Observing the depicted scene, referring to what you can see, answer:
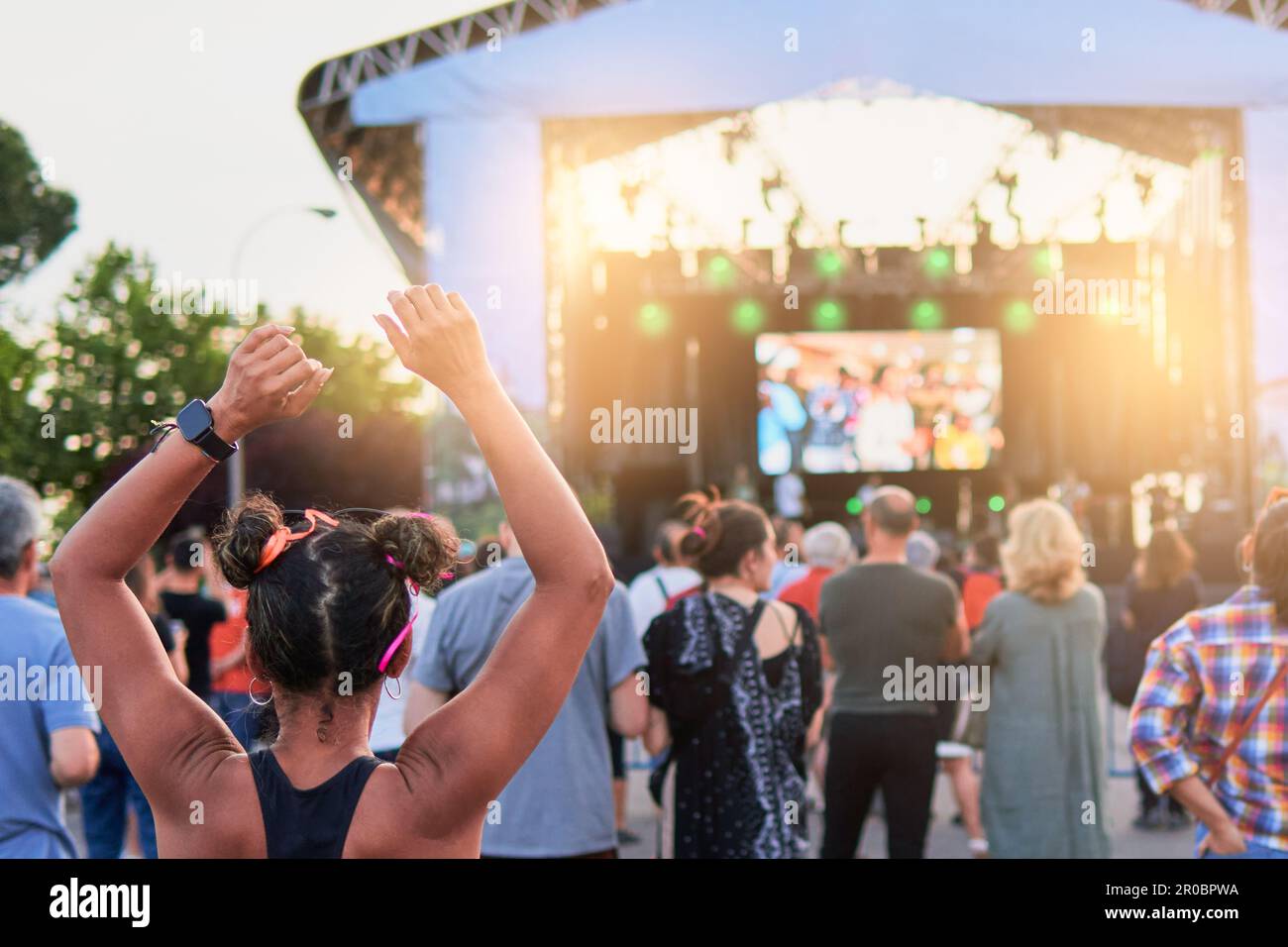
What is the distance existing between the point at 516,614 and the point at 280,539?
0.32 m

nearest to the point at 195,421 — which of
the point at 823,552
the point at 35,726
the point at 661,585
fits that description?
the point at 35,726

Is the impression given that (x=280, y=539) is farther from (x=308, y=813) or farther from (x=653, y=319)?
(x=653, y=319)

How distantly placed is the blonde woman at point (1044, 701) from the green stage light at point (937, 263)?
637 inches

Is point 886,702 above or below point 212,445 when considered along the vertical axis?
below

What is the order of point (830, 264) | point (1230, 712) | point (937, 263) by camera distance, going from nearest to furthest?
point (1230, 712) < point (830, 264) < point (937, 263)

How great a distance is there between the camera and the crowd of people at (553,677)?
5.48 ft

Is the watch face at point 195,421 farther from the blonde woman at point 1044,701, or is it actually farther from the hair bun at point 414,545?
the blonde woman at point 1044,701

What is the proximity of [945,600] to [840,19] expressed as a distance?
11616 mm

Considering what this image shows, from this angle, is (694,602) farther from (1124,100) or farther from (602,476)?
(602,476)

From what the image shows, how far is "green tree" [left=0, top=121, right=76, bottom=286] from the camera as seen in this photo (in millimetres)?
24250

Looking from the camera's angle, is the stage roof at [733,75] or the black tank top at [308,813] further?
the stage roof at [733,75]

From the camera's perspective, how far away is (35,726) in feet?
10.7

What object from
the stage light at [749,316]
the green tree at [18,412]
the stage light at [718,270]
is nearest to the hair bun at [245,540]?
the stage light at [718,270]

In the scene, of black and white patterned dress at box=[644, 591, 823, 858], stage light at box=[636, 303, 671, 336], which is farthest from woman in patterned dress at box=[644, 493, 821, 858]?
stage light at box=[636, 303, 671, 336]
